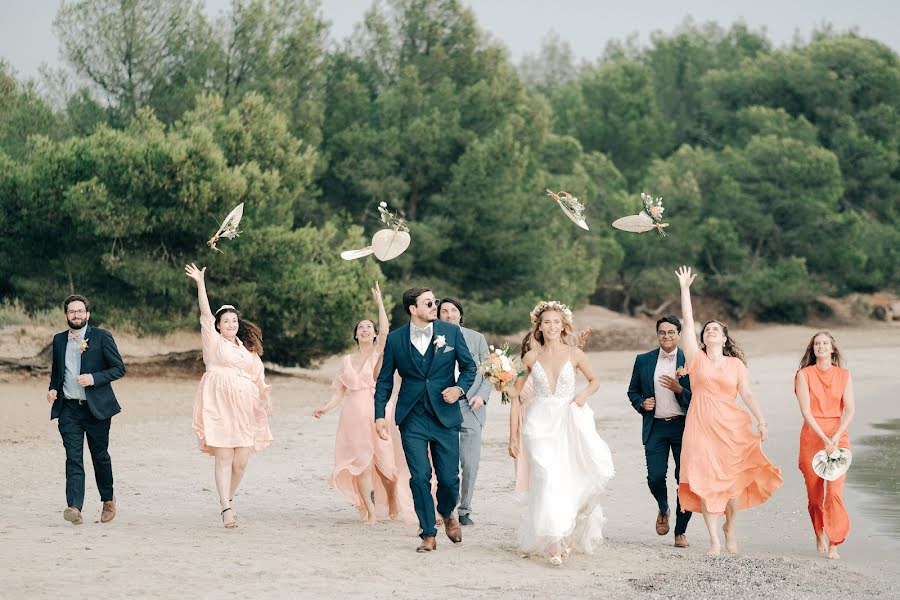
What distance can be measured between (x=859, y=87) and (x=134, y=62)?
117ft

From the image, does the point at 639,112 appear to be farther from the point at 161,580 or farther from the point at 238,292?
the point at 161,580

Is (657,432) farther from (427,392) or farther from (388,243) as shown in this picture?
(388,243)

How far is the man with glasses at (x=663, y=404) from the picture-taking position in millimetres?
9734

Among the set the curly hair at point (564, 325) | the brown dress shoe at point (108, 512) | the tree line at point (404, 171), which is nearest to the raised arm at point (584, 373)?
the curly hair at point (564, 325)

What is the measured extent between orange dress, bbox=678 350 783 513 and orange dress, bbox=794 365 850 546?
417mm

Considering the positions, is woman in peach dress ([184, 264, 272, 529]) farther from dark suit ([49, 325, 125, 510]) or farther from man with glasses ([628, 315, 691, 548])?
man with glasses ([628, 315, 691, 548])

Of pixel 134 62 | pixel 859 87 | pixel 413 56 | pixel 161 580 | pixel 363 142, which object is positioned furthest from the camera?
pixel 859 87

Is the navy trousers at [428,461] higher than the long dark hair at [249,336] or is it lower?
lower

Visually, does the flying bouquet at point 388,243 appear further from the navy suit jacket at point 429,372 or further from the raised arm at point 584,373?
the raised arm at point 584,373

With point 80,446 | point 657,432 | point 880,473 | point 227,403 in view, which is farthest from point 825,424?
point 880,473

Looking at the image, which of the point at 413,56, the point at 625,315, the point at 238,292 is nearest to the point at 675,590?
the point at 238,292

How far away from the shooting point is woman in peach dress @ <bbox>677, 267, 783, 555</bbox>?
9.33 metres

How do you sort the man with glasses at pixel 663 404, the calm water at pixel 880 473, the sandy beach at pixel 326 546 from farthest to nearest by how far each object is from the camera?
the calm water at pixel 880 473 < the man with glasses at pixel 663 404 < the sandy beach at pixel 326 546

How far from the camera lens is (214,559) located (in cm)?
862
